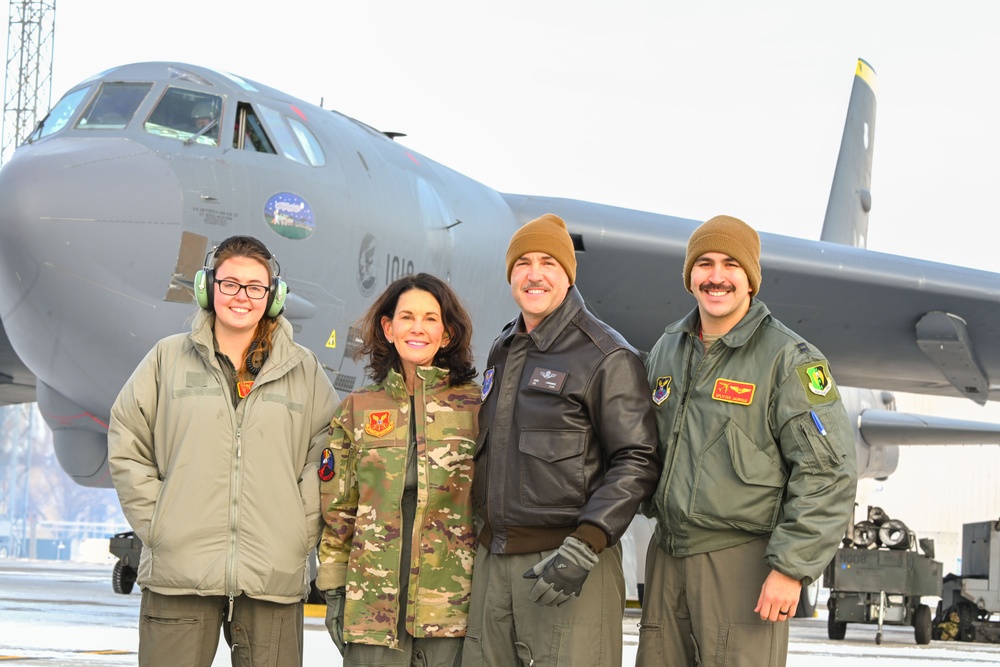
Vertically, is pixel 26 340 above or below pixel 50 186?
below

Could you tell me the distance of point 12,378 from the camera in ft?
45.4

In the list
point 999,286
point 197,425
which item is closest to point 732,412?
point 197,425

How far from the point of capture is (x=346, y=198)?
842cm

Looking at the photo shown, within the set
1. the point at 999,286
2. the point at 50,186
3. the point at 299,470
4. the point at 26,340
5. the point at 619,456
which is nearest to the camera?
the point at 619,456

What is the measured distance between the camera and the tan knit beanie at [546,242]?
4.03m

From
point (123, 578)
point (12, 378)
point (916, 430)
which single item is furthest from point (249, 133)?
point (916, 430)

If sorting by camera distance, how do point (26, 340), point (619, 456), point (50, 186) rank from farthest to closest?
point (26, 340), point (50, 186), point (619, 456)

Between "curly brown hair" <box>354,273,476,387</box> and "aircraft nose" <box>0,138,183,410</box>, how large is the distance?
346 cm

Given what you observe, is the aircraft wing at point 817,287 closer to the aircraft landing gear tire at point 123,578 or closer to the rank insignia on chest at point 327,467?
the aircraft landing gear tire at point 123,578

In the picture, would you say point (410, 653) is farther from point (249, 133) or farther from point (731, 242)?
point (249, 133)

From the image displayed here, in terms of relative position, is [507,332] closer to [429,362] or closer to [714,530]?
[429,362]

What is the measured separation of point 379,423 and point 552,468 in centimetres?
65

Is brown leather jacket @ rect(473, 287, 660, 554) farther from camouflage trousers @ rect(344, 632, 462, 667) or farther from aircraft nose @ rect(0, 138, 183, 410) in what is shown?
aircraft nose @ rect(0, 138, 183, 410)

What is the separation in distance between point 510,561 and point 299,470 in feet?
2.82
